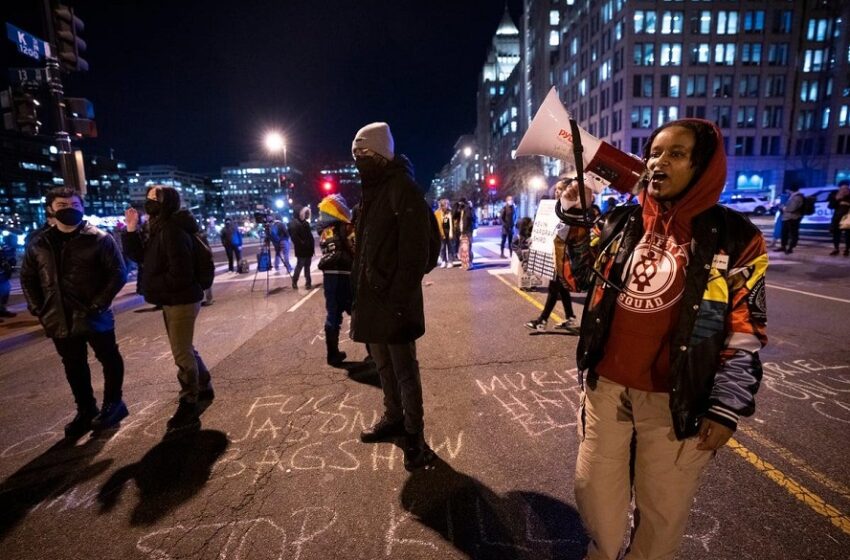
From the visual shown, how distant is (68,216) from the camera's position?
355cm

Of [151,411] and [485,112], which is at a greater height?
[485,112]

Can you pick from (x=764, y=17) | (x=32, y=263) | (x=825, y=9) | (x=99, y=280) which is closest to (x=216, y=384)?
(x=99, y=280)

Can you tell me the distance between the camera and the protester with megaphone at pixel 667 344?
1.58 metres

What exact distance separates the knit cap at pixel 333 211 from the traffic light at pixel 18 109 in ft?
23.4

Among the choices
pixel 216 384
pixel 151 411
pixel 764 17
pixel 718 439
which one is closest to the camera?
pixel 718 439

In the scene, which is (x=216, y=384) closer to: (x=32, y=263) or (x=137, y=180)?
(x=32, y=263)

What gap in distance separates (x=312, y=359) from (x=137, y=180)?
193 meters

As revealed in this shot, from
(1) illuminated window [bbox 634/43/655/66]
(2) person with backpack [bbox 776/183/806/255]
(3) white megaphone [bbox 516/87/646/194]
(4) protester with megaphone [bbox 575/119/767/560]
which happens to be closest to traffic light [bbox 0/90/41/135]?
(3) white megaphone [bbox 516/87/646/194]

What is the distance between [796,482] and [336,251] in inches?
167

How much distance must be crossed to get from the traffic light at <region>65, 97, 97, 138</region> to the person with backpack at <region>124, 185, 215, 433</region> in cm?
686

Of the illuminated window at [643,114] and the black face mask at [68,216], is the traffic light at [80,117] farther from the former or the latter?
the illuminated window at [643,114]

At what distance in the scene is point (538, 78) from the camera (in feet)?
252

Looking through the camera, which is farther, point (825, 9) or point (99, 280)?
point (825, 9)

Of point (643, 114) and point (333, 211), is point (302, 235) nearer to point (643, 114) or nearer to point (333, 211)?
point (333, 211)
